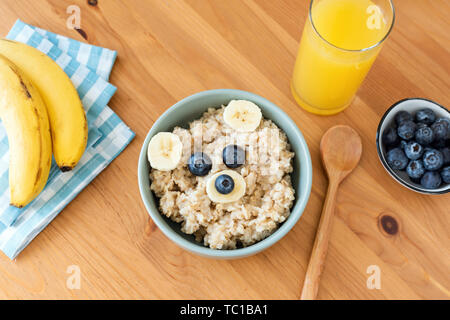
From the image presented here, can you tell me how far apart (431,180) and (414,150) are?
3.1 inches

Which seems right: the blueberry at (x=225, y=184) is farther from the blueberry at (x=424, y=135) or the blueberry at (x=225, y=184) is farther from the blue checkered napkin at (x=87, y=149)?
the blueberry at (x=424, y=135)

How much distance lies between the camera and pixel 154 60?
3.57 ft

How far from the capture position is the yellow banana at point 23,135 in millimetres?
876

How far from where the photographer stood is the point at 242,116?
87 cm

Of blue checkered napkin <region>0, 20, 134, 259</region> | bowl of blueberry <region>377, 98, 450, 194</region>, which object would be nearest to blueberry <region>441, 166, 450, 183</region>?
bowl of blueberry <region>377, 98, 450, 194</region>

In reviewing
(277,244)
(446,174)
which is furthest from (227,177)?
(446,174)

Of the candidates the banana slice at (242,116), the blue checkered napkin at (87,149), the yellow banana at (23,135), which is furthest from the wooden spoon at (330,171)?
the yellow banana at (23,135)

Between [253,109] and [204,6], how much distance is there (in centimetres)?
43

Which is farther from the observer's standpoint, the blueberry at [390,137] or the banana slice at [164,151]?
the blueberry at [390,137]

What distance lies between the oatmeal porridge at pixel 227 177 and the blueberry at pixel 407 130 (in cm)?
29

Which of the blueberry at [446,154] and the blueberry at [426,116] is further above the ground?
the blueberry at [426,116]

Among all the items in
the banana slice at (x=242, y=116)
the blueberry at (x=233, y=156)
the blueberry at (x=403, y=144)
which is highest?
the banana slice at (x=242, y=116)

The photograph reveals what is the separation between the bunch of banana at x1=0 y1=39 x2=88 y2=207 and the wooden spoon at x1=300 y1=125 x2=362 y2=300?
596mm
